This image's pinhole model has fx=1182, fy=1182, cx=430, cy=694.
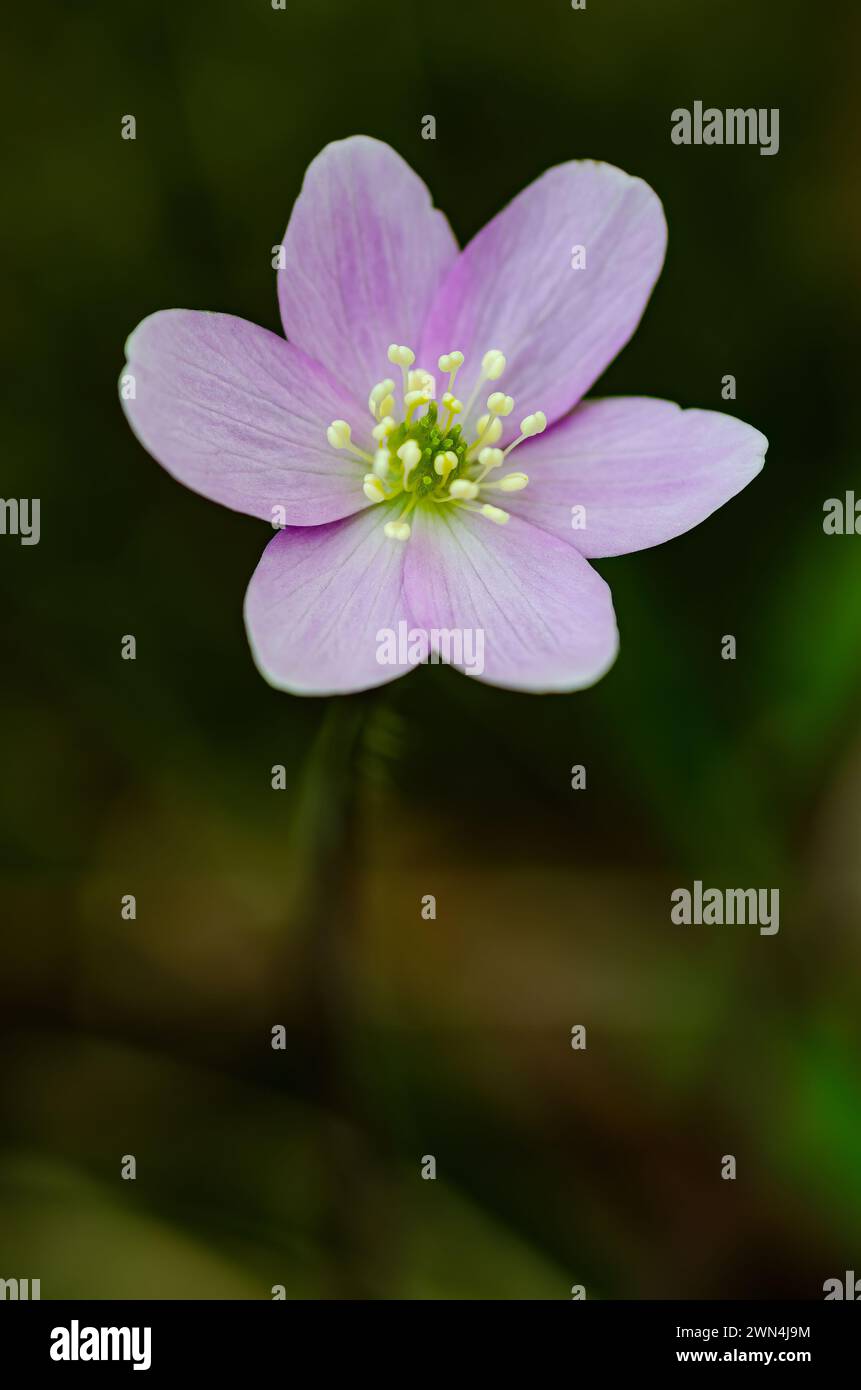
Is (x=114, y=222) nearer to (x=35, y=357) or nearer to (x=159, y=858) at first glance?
(x=35, y=357)

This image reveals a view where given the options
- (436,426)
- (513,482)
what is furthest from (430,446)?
(513,482)

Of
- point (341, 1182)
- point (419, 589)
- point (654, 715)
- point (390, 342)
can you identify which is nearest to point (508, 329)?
point (390, 342)

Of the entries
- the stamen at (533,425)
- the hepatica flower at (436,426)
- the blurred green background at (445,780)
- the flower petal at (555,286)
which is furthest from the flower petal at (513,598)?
the blurred green background at (445,780)

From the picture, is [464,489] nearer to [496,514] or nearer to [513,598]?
[496,514]

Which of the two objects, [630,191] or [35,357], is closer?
[630,191]

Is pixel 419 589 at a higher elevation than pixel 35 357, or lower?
lower
